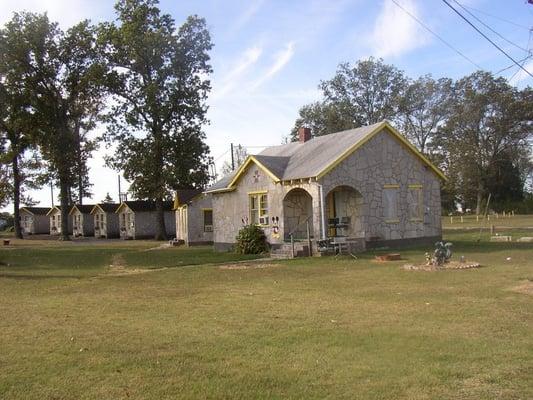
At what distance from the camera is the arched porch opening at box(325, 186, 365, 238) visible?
82.8 feet

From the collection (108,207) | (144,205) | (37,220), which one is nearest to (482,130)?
(144,205)

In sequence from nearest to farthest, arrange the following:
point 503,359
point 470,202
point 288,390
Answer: point 288,390
point 503,359
point 470,202

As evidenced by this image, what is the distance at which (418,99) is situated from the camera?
62.7 m

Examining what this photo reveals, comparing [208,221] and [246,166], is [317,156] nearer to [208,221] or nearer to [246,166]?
[246,166]

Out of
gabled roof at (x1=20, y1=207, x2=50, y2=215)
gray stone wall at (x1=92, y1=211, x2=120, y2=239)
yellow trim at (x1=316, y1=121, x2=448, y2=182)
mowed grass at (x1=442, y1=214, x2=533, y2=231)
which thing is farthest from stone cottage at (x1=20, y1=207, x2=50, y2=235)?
yellow trim at (x1=316, y1=121, x2=448, y2=182)

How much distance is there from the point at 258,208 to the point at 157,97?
794 inches

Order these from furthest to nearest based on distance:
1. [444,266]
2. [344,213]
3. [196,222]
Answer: [196,222] → [344,213] → [444,266]

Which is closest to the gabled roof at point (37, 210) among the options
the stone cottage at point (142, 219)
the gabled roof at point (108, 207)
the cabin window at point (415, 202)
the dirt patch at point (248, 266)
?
the gabled roof at point (108, 207)

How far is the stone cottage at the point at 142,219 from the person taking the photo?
2052 inches

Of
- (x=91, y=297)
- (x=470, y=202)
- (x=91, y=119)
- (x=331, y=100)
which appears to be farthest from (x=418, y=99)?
(x=91, y=297)

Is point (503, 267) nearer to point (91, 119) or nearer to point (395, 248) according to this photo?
point (395, 248)

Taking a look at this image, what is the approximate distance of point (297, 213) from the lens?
26734 millimetres

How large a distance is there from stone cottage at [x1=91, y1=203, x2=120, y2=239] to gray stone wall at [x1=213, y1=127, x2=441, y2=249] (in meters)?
31.8

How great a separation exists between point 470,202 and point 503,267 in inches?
2652
